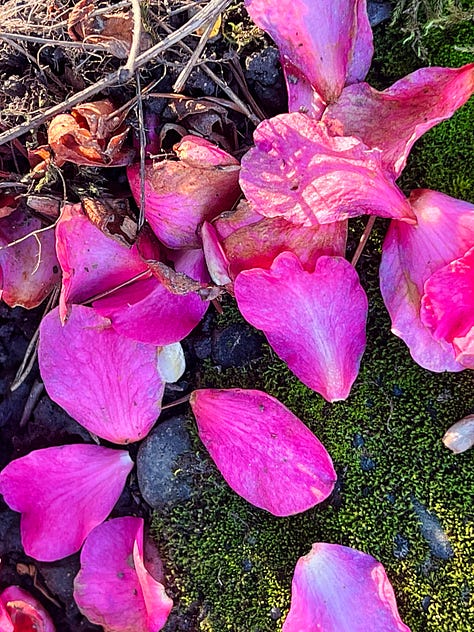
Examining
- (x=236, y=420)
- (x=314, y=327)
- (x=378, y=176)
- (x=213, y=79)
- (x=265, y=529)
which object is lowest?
(x=265, y=529)

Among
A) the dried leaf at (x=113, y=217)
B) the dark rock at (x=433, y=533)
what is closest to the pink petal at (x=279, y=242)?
the dried leaf at (x=113, y=217)

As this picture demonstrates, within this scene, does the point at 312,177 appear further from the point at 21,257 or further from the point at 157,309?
the point at 21,257

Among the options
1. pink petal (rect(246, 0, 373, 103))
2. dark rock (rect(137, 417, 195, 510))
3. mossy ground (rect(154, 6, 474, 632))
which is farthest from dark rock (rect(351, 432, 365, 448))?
pink petal (rect(246, 0, 373, 103))

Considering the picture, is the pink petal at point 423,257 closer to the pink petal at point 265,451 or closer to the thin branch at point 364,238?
the thin branch at point 364,238

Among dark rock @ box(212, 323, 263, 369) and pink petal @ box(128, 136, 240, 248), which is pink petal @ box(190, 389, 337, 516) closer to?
dark rock @ box(212, 323, 263, 369)

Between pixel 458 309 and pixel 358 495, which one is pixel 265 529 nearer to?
pixel 358 495

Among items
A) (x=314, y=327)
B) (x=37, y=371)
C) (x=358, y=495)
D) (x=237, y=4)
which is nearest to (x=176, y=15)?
(x=237, y=4)
